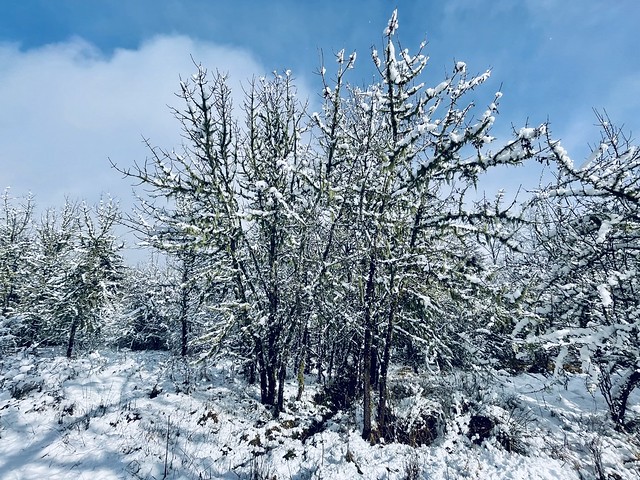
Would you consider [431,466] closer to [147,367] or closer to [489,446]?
[489,446]

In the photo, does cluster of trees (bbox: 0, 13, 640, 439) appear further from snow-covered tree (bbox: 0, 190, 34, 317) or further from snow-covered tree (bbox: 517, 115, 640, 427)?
snow-covered tree (bbox: 0, 190, 34, 317)

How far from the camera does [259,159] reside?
7.98 metres

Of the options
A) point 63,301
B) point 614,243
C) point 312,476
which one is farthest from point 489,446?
point 63,301

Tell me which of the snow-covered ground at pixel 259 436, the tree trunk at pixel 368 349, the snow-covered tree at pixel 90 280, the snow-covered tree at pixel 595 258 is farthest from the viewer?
the snow-covered tree at pixel 90 280

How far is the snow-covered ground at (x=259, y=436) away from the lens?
216 inches

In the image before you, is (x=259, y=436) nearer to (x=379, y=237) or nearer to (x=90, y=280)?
(x=379, y=237)

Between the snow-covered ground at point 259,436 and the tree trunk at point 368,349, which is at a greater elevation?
the tree trunk at point 368,349

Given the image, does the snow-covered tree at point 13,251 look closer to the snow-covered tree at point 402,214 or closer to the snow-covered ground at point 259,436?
the snow-covered ground at point 259,436

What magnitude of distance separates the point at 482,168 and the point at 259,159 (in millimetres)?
5064

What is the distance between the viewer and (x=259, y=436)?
6.93m

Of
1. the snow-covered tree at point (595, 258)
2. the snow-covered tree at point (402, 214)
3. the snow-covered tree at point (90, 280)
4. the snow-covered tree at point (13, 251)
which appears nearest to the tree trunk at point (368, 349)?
the snow-covered tree at point (402, 214)

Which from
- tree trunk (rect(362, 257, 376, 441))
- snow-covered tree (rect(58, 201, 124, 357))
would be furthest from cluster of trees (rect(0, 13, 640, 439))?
snow-covered tree (rect(58, 201, 124, 357))

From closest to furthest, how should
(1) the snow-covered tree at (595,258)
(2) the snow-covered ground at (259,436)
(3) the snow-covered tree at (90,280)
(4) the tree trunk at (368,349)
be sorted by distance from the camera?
(1) the snow-covered tree at (595,258)
(2) the snow-covered ground at (259,436)
(4) the tree trunk at (368,349)
(3) the snow-covered tree at (90,280)

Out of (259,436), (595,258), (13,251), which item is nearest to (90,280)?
(13,251)
